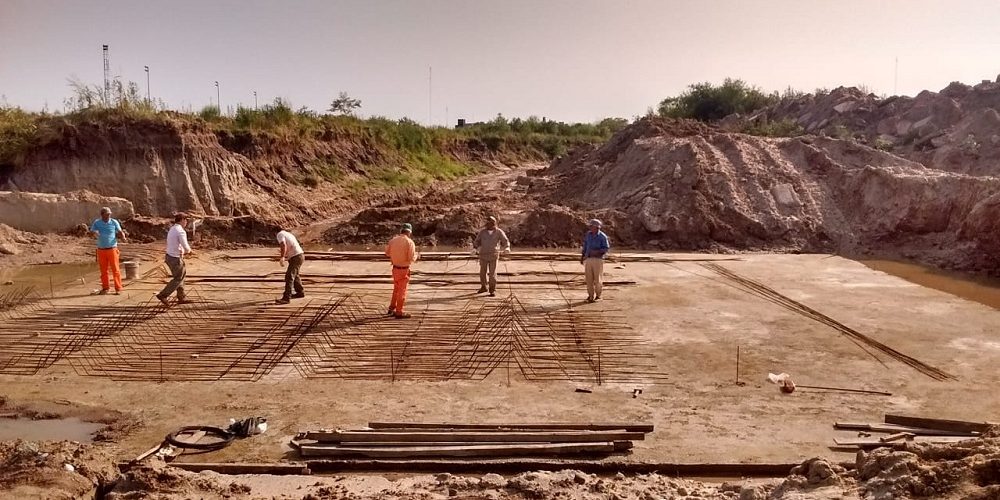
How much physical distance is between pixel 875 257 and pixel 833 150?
5075 mm

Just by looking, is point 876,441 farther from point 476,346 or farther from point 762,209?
point 762,209

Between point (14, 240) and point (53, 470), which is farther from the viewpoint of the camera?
point (14, 240)

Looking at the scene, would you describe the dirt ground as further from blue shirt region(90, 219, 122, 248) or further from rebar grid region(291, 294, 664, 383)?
blue shirt region(90, 219, 122, 248)

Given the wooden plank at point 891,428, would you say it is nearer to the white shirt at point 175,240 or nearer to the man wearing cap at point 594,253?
the man wearing cap at point 594,253

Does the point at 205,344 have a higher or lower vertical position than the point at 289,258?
lower

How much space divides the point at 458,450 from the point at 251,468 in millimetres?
1526

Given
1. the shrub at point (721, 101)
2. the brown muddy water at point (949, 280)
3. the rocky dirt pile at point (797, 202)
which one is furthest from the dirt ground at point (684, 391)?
the shrub at point (721, 101)

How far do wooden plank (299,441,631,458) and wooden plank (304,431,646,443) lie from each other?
11cm

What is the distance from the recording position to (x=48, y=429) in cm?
611

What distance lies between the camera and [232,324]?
9.35 m

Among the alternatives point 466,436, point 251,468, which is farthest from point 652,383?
point 251,468

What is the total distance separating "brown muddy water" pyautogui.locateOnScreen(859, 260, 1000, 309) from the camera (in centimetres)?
1224

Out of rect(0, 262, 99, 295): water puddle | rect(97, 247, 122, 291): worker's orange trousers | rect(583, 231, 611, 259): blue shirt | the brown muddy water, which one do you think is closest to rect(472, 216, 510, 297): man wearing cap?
rect(583, 231, 611, 259): blue shirt

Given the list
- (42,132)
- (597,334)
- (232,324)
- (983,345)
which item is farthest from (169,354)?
(42,132)
